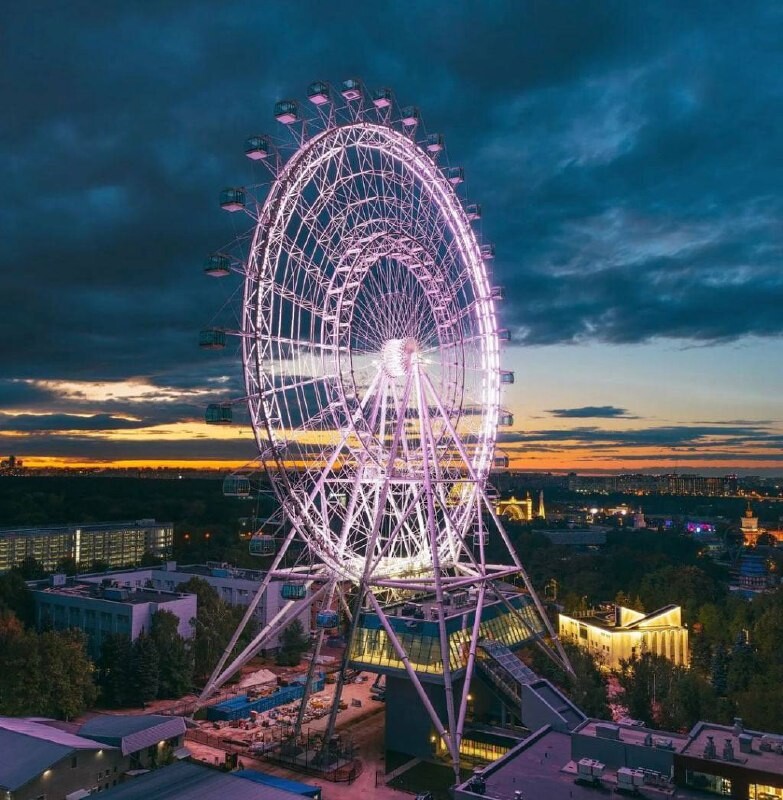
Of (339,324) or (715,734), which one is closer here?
(715,734)

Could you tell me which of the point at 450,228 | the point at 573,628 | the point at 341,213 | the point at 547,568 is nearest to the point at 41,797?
the point at 341,213

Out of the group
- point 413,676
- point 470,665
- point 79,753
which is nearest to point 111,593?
point 79,753

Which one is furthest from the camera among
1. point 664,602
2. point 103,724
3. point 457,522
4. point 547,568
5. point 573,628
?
point 547,568

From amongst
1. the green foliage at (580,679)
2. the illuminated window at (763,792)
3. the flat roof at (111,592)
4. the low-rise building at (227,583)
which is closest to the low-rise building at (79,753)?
the flat roof at (111,592)

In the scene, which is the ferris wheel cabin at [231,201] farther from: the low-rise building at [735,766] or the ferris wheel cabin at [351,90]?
the low-rise building at [735,766]

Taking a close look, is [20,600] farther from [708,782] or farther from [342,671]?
[708,782]

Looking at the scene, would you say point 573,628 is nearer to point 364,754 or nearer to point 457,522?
point 457,522
